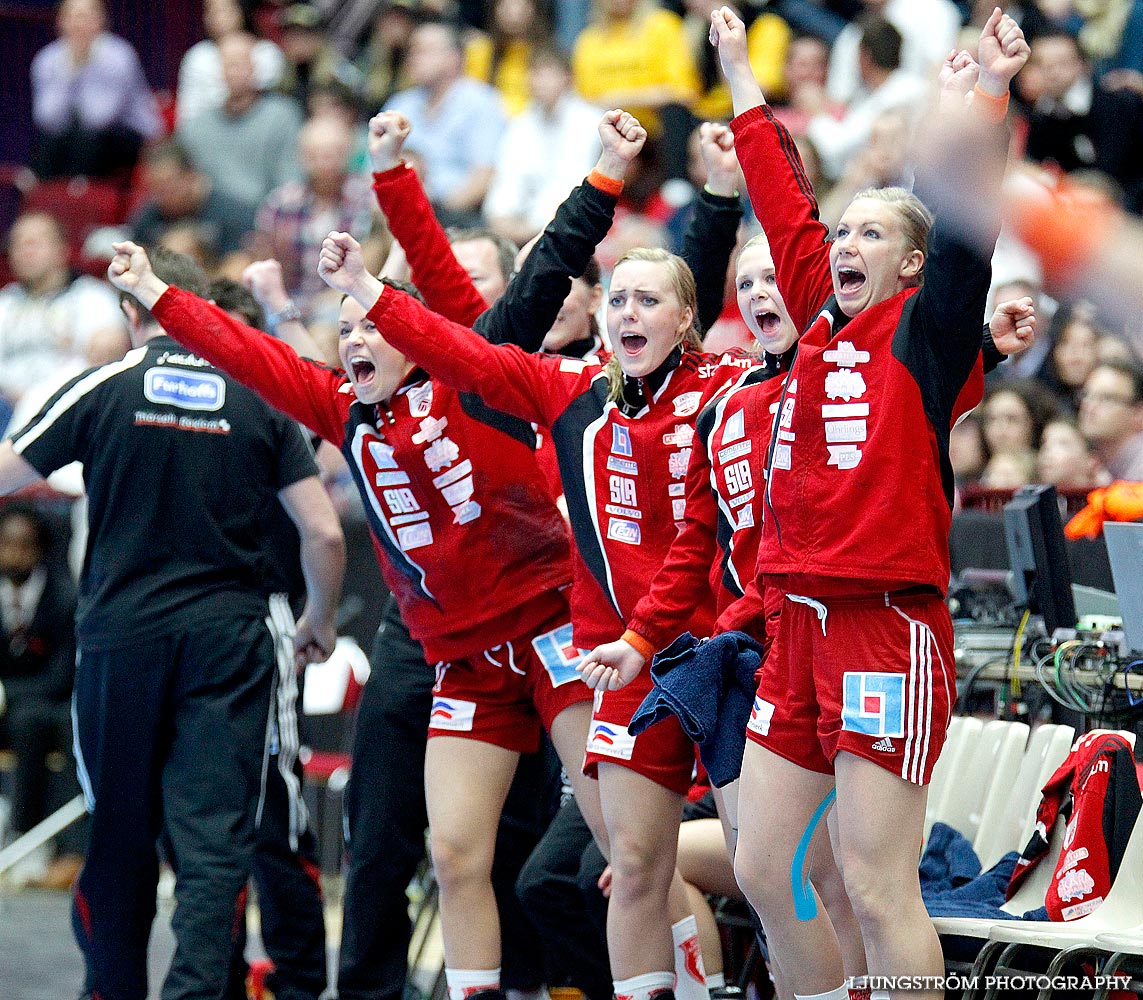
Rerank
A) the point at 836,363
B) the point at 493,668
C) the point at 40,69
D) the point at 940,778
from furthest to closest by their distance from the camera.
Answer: the point at 40,69
the point at 940,778
the point at 493,668
the point at 836,363

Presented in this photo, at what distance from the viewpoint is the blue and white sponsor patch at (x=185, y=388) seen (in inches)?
194

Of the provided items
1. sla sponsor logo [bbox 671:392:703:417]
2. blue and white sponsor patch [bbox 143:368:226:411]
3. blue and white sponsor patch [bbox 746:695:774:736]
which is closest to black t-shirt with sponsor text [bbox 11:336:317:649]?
blue and white sponsor patch [bbox 143:368:226:411]

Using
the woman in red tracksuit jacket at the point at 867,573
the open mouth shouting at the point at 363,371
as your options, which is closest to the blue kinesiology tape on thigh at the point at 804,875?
the woman in red tracksuit jacket at the point at 867,573

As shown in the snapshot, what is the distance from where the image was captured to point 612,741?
13.1 ft

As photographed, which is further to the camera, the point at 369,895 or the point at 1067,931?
the point at 369,895

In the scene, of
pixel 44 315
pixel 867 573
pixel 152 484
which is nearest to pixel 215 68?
pixel 44 315

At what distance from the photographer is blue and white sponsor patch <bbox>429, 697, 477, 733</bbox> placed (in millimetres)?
4484

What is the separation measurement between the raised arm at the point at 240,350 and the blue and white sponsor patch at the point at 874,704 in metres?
1.89

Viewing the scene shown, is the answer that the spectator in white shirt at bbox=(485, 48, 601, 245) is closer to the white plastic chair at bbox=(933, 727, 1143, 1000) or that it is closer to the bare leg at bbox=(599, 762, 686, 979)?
the white plastic chair at bbox=(933, 727, 1143, 1000)

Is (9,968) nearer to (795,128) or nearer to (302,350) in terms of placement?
(302,350)

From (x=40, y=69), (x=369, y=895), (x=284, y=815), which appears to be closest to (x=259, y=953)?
(x=284, y=815)

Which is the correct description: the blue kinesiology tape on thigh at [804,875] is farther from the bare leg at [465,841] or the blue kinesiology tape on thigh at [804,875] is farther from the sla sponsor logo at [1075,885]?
the bare leg at [465,841]

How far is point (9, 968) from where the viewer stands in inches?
250

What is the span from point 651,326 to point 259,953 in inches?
149
